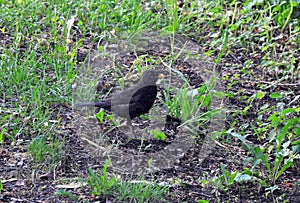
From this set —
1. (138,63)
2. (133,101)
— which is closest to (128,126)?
(133,101)

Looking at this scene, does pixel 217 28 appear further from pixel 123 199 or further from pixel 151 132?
pixel 123 199

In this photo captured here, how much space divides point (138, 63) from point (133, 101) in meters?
0.95

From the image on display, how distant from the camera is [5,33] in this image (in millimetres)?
6137

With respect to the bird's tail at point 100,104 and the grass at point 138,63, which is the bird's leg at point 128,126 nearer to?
the bird's tail at point 100,104

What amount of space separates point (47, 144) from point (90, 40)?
1815mm

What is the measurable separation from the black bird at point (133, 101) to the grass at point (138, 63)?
23 centimetres

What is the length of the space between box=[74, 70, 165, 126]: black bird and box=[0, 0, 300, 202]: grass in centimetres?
23

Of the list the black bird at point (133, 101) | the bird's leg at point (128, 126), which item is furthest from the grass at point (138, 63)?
the bird's leg at point (128, 126)

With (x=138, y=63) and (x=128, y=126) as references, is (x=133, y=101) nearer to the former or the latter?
(x=128, y=126)

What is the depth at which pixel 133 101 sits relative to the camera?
4.81 m

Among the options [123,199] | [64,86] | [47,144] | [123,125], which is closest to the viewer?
[123,199]

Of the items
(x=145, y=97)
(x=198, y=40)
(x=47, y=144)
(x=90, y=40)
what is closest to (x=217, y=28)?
(x=198, y=40)

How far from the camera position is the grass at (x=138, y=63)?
439cm

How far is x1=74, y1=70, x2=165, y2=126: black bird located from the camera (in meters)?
4.80
